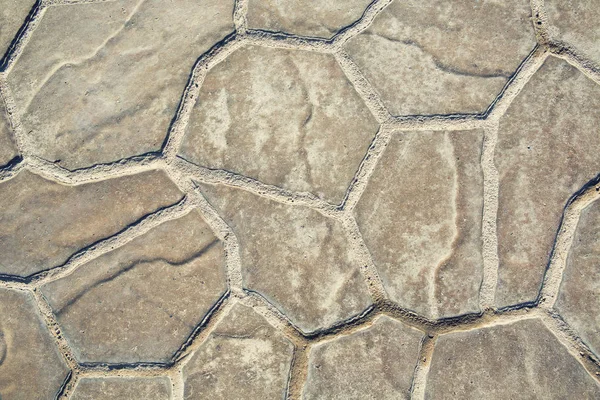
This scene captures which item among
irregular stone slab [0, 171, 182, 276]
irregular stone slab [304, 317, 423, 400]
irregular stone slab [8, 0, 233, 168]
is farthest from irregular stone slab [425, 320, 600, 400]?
irregular stone slab [8, 0, 233, 168]

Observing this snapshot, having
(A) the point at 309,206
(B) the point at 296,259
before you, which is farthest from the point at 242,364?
(A) the point at 309,206

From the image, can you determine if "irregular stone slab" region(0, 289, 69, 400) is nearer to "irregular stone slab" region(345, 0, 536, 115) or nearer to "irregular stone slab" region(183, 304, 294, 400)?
"irregular stone slab" region(183, 304, 294, 400)

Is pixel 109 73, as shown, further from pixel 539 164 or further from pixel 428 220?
pixel 539 164

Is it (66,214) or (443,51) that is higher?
(443,51)

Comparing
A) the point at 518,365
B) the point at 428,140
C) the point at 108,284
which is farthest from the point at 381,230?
the point at 108,284

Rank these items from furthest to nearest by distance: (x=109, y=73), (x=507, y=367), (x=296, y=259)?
(x=109, y=73) → (x=296, y=259) → (x=507, y=367)

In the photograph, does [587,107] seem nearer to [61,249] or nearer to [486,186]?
[486,186]
